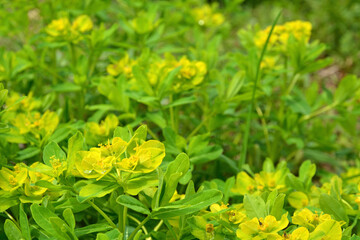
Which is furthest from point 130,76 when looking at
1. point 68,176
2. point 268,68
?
point 68,176

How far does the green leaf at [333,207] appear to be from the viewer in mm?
974

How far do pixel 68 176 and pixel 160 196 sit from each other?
216mm

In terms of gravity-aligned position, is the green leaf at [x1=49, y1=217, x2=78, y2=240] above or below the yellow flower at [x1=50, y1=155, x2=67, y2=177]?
below

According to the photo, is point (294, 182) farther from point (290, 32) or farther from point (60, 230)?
point (290, 32)

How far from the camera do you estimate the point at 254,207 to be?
94 cm

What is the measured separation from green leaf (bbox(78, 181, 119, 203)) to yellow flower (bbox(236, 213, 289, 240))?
28cm

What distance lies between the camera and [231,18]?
387 cm

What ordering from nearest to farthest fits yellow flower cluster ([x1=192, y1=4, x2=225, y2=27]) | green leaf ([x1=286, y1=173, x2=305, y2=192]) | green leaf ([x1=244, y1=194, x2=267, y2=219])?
green leaf ([x1=244, y1=194, x2=267, y2=219]), green leaf ([x1=286, y1=173, x2=305, y2=192]), yellow flower cluster ([x1=192, y1=4, x2=225, y2=27])

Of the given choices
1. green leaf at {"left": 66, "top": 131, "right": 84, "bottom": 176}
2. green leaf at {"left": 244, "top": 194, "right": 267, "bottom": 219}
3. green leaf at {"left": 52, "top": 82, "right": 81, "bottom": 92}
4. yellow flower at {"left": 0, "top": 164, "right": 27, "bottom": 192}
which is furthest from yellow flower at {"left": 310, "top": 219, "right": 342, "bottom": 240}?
green leaf at {"left": 52, "top": 82, "right": 81, "bottom": 92}

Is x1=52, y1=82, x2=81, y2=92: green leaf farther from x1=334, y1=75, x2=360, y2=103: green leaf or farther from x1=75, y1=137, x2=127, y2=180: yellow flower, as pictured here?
x1=334, y1=75, x2=360, y2=103: green leaf

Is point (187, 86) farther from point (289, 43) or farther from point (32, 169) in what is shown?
point (32, 169)

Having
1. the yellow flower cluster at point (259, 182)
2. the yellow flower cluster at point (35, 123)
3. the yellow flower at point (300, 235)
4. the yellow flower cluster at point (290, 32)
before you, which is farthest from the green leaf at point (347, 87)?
the yellow flower cluster at point (35, 123)

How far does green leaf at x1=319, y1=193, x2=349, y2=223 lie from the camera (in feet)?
3.20

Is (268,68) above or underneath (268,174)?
above
